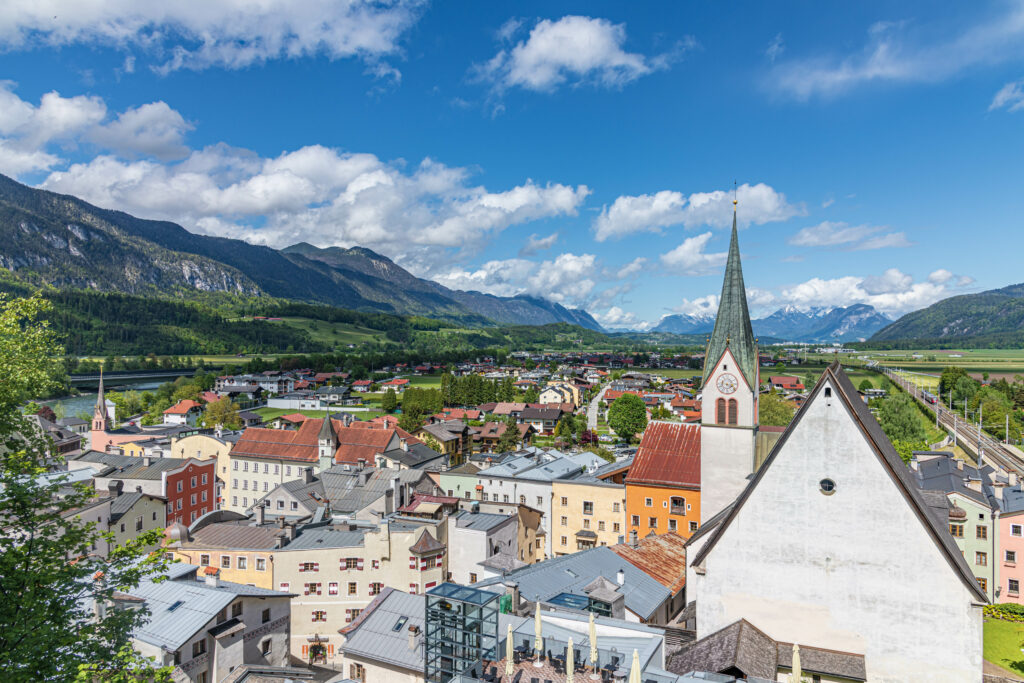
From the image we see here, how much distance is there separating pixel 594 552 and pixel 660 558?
4719 millimetres

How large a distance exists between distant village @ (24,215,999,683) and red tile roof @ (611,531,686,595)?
19 centimetres

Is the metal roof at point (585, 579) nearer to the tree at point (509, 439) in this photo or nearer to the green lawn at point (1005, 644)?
the green lawn at point (1005, 644)

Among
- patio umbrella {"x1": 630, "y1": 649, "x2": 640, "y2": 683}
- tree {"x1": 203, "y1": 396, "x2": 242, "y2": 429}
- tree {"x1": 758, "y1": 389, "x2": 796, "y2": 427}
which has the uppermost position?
patio umbrella {"x1": 630, "y1": 649, "x2": 640, "y2": 683}

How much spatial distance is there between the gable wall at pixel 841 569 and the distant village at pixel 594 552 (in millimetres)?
69

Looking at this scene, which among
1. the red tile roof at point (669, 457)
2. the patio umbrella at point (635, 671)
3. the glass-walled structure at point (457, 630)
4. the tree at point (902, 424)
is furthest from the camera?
the tree at point (902, 424)

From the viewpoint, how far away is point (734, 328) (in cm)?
3984

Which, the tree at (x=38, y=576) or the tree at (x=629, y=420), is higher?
the tree at (x=38, y=576)

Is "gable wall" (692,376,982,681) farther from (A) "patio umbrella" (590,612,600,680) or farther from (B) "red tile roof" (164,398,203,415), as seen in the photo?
(B) "red tile roof" (164,398,203,415)

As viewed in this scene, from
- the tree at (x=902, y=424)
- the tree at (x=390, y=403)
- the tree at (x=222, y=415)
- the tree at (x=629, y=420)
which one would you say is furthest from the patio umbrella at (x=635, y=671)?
the tree at (x=390, y=403)

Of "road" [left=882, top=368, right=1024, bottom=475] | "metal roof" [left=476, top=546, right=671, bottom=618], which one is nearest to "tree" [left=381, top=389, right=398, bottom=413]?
"road" [left=882, top=368, right=1024, bottom=475]

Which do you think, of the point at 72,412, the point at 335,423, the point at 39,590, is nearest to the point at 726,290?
the point at 39,590

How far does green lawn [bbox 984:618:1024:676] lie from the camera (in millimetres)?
31281

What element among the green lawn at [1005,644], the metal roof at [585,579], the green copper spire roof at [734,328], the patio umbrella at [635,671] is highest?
the green copper spire roof at [734,328]

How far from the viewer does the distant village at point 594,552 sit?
21.3 meters
